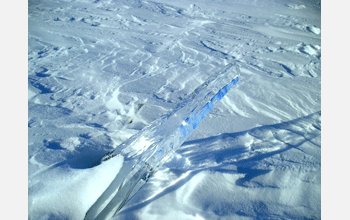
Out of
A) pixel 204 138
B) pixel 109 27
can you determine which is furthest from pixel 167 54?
pixel 204 138

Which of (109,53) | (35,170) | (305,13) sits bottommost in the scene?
(35,170)

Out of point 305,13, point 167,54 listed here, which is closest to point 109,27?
point 167,54

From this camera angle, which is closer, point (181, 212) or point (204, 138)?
point (181, 212)

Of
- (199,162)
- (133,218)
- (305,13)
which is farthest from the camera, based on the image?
(305,13)

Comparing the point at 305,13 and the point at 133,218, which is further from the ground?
the point at 305,13

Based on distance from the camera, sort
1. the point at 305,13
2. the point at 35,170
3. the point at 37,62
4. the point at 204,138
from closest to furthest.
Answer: the point at 35,170 → the point at 204,138 → the point at 37,62 → the point at 305,13

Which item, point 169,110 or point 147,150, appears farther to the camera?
point 169,110

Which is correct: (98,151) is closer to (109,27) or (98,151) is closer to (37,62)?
(37,62)
